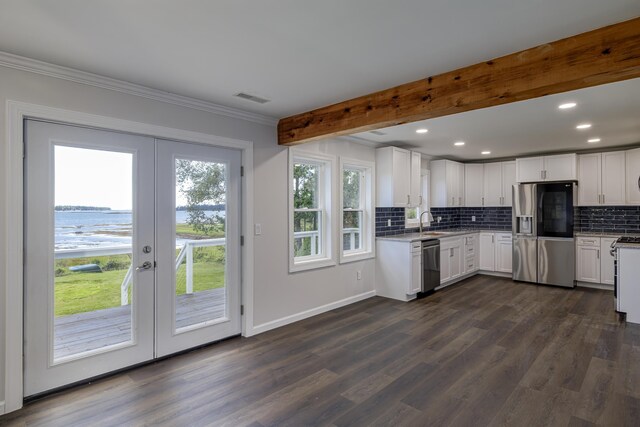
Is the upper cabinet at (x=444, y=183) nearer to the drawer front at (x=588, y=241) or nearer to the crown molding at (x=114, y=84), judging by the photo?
the drawer front at (x=588, y=241)

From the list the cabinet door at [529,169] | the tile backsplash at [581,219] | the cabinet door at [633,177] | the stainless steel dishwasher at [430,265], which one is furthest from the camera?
the cabinet door at [529,169]

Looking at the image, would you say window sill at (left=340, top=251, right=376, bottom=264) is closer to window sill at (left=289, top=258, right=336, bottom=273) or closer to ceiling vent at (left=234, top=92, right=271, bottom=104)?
window sill at (left=289, top=258, right=336, bottom=273)

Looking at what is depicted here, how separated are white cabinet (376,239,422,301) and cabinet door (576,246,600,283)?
3006 mm

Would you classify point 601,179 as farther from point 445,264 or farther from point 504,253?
point 445,264

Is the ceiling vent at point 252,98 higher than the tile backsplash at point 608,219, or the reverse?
the ceiling vent at point 252,98

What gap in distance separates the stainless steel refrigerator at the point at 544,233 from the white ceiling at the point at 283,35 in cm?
466

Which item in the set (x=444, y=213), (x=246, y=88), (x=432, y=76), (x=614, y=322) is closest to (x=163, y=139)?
(x=246, y=88)

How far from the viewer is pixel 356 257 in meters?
5.11

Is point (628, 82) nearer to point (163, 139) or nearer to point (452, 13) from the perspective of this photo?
point (452, 13)

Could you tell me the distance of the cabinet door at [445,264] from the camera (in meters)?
5.80

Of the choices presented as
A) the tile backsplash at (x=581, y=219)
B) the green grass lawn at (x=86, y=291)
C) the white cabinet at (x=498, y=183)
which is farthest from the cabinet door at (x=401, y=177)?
the green grass lawn at (x=86, y=291)

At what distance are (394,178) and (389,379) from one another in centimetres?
324

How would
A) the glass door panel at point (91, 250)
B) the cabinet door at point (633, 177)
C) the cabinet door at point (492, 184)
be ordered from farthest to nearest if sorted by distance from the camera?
1. the cabinet door at point (492, 184)
2. the cabinet door at point (633, 177)
3. the glass door panel at point (91, 250)

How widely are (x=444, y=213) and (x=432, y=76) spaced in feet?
16.8
